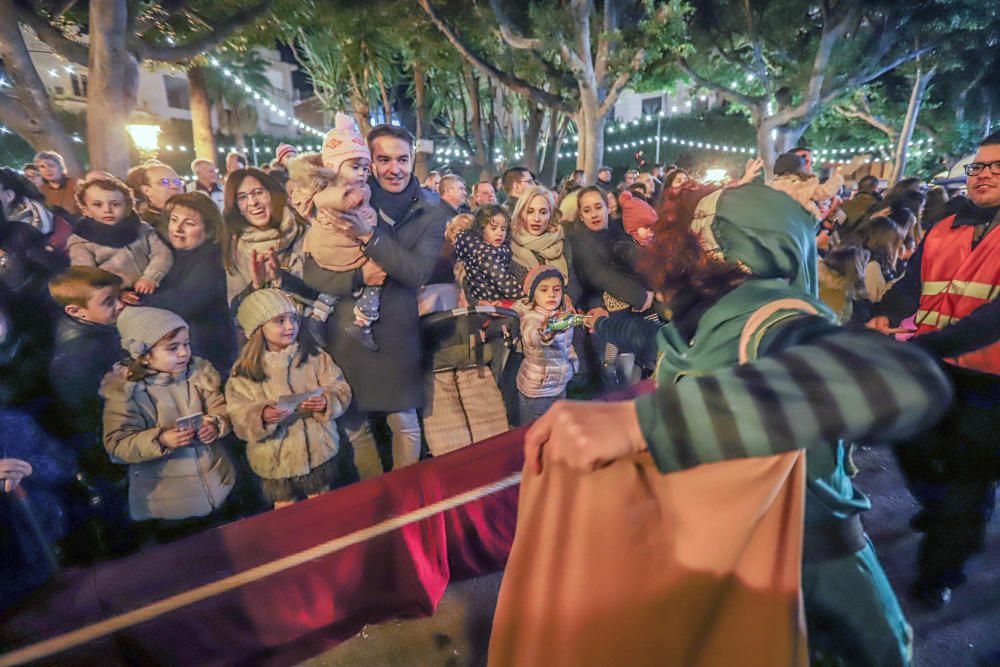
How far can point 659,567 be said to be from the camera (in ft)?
4.00

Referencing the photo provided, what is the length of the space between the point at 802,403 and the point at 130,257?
166 inches

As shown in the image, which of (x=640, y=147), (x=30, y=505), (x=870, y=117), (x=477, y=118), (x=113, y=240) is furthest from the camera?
(x=640, y=147)

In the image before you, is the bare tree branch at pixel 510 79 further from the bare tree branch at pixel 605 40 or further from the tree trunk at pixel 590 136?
the bare tree branch at pixel 605 40

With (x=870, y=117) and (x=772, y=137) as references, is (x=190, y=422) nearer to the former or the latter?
(x=772, y=137)

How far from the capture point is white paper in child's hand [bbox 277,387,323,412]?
3.04 meters

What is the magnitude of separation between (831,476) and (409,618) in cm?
216

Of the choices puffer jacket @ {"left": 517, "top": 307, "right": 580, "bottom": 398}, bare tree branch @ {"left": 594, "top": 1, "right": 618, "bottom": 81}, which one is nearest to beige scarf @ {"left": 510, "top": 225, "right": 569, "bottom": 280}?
puffer jacket @ {"left": 517, "top": 307, "right": 580, "bottom": 398}

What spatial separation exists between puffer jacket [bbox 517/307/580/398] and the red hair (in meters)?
2.11

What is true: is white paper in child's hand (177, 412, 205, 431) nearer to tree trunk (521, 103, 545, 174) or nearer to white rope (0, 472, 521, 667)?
white rope (0, 472, 521, 667)

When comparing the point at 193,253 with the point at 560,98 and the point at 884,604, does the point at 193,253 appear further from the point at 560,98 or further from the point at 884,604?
the point at 560,98

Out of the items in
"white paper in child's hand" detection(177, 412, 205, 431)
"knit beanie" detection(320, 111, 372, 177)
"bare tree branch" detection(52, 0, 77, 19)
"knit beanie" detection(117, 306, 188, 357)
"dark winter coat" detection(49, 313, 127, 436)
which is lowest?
"white paper in child's hand" detection(177, 412, 205, 431)

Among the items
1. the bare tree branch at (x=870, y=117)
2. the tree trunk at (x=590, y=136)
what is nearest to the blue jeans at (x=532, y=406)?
the tree trunk at (x=590, y=136)

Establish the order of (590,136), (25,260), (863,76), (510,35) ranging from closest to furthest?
(25,260), (510,35), (590,136), (863,76)

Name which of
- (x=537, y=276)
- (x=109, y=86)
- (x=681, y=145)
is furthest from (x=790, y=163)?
(x=681, y=145)
